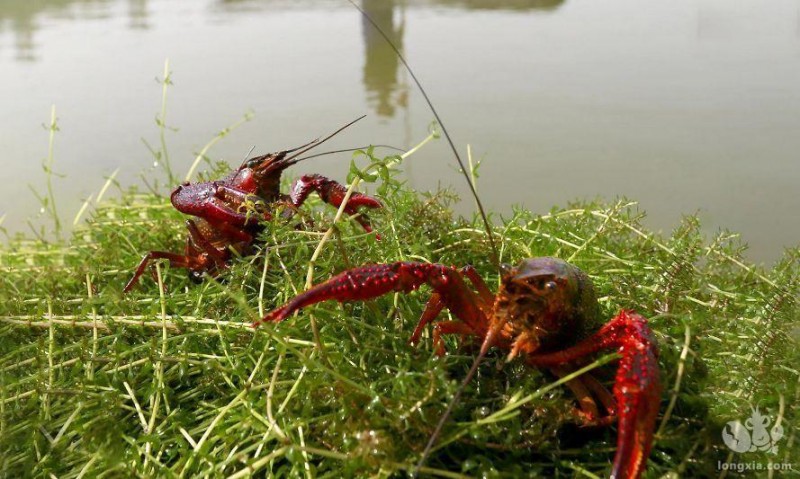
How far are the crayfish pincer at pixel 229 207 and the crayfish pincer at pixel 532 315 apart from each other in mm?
468

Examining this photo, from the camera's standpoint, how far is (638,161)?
2.46 m

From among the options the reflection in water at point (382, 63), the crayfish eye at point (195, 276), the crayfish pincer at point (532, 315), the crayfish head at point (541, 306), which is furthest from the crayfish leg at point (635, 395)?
the reflection in water at point (382, 63)

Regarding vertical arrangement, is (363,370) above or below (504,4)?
below

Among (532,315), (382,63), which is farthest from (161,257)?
(382,63)

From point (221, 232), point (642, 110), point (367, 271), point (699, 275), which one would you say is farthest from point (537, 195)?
point (367, 271)

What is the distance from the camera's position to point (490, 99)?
2.89 meters

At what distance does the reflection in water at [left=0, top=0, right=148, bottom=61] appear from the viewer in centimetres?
385

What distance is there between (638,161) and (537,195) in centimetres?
42

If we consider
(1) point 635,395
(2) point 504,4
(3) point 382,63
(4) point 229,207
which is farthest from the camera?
(2) point 504,4

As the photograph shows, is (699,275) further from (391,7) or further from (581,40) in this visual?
(391,7)

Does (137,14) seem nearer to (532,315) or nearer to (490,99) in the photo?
(490,99)

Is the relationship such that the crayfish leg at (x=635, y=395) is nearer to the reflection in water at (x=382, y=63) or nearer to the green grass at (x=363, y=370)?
the green grass at (x=363, y=370)

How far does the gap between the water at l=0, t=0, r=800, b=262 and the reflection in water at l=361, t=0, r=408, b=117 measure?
11mm

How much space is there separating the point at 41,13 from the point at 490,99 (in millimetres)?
3207
